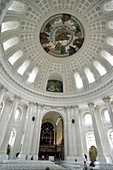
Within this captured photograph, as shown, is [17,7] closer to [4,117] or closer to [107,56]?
[107,56]

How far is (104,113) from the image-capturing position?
65.3ft

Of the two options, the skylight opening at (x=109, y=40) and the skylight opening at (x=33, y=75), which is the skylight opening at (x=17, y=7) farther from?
the skylight opening at (x=109, y=40)

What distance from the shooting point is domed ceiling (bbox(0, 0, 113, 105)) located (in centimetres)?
1612

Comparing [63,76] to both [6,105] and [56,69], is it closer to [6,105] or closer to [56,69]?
[56,69]

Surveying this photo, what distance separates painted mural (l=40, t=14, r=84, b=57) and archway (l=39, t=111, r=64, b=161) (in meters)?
12.5

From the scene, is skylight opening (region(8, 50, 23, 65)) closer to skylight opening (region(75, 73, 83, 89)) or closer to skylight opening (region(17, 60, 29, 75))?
skylight opening (region(17, 60, 29, 75))

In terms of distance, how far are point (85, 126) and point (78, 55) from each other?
12736 millimetres

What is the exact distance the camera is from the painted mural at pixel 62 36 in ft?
60.0

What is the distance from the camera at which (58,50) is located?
20.9m

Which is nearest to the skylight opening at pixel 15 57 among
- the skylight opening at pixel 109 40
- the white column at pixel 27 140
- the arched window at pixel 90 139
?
the white column at pixel 27 140

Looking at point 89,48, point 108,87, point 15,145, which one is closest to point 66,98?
point 108,87

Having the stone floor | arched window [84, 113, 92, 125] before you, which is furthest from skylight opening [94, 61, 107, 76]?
the stone floor

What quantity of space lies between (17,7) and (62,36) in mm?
7918

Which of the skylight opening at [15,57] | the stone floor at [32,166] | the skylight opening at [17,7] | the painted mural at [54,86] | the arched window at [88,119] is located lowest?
the stone floor at [32,166]
